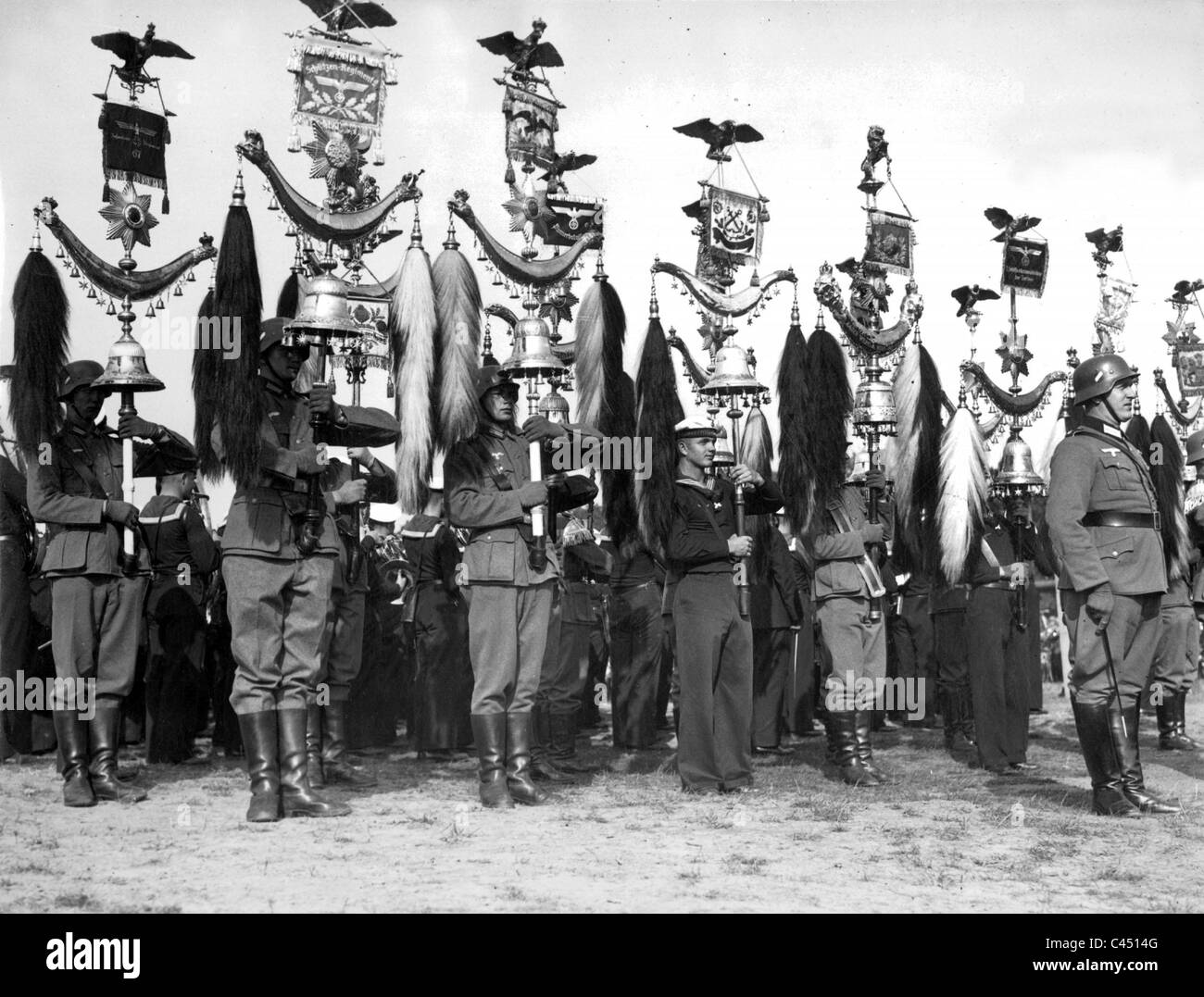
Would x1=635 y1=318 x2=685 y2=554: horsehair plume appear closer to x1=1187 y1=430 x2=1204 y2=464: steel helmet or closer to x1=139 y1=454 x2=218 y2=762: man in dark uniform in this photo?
x1=139 y1=454 x2=218 y2=762: man in dark uniform

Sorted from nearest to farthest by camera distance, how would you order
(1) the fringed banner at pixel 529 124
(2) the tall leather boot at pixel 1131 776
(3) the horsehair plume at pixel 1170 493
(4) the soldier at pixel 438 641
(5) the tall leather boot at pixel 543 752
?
(2) the tall leather boot at pixel 1131 776, (5) the tall leather boot at pixel 543 752, (4) the soldier at pixel 438 641, (3) the horsehair plume at pixel 1170 493, (1) the fringed banner at pixel 529 124

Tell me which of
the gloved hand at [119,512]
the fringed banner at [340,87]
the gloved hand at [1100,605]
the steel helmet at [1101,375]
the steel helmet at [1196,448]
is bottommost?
the gloved hand at [1100,605]

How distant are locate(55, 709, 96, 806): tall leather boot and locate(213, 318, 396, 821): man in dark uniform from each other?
115 centimetres

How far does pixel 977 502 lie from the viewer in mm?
9523

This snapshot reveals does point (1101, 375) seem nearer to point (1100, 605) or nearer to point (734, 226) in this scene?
point (1100, 605)

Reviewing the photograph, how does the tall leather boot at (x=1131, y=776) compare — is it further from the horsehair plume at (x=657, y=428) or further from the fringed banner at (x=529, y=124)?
the fringed banner at (x=529, y=124)

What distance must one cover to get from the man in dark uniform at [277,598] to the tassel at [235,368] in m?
0.09

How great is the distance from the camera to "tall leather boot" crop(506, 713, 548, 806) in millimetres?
7664

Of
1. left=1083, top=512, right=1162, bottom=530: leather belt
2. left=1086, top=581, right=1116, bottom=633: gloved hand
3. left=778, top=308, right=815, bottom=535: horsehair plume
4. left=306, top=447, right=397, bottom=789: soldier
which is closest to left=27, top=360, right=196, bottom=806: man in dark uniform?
left=306, top=447, right=397, bottom=789: soldier

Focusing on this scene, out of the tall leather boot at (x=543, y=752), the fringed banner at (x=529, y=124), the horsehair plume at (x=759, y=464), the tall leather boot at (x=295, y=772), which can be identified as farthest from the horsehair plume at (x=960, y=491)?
the tall leather boot at (x=295, y=772)

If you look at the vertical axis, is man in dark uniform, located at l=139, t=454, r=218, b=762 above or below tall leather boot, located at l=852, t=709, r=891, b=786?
above

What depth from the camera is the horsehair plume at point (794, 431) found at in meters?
9.47

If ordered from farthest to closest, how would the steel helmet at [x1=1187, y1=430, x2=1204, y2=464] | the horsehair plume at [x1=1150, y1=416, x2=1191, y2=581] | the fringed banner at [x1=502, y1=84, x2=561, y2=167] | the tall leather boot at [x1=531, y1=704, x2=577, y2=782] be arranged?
the steel helmet at [x1=1187, y1=430, x2=1204, y2=464] → the fringed banner at [x1=502, y1=84, x2=561, y2=167] → the horsehair plume at [x1=1150, y1=416, x2=1191, y2=581] → the tall leather boot at [x1=531, y1=704, x2=577, y2=782]

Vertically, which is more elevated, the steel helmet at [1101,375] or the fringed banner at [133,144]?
the fringed banner at [133,144]
